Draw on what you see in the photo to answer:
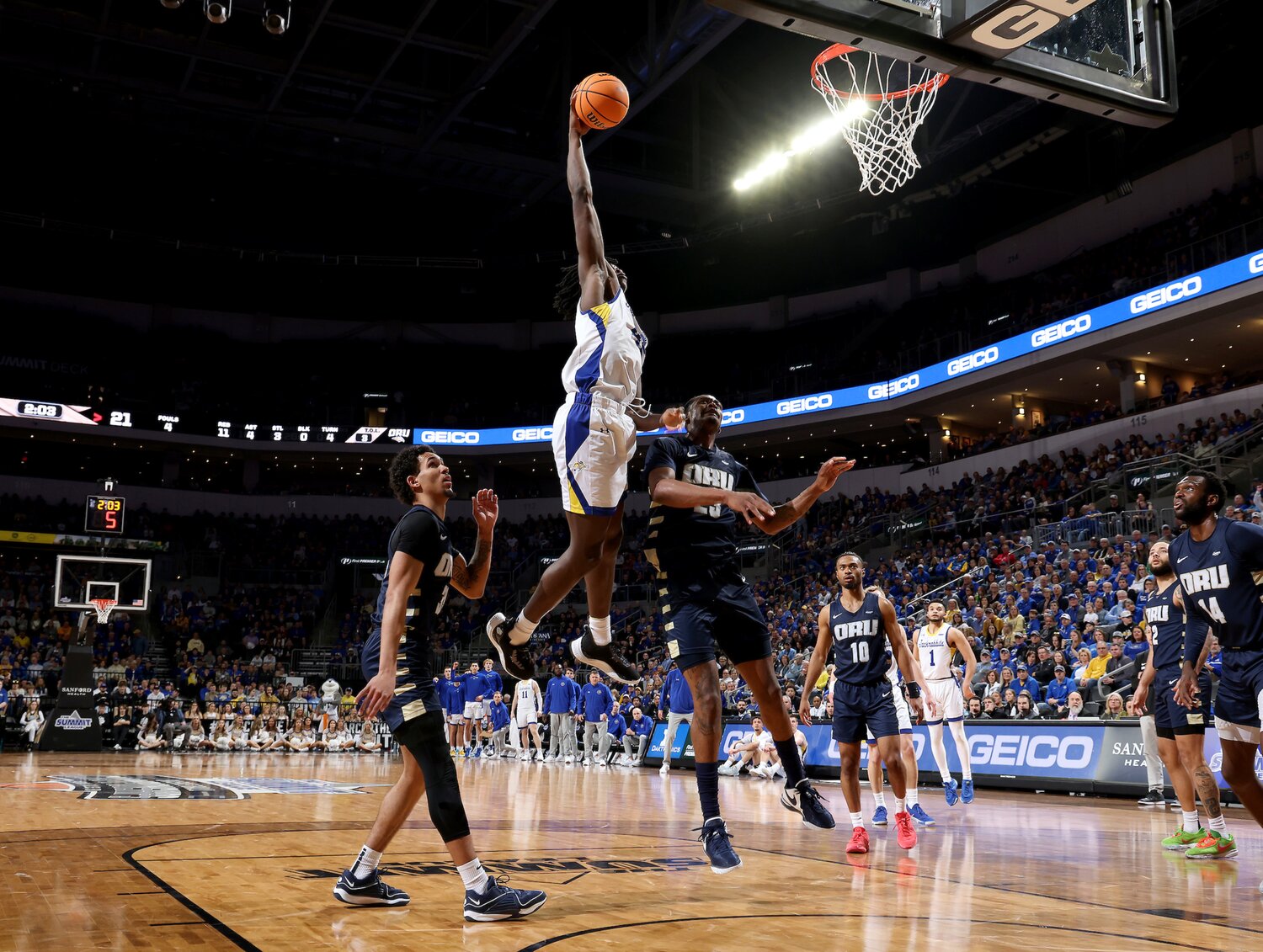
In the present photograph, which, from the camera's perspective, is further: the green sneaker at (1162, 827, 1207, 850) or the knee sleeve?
the green sneaker at (1162, 827, 1207, 850)

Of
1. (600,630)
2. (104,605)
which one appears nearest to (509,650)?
(600,630)

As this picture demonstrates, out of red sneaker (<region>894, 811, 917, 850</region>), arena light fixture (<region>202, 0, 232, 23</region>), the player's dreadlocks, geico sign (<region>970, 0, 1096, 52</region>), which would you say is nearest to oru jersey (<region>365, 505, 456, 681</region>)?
the player's dreadlocks

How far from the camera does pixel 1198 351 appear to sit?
86.9ft

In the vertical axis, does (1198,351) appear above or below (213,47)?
below

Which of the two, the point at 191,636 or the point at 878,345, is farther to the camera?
the point at 878,345

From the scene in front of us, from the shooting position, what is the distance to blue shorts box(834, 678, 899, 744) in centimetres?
816

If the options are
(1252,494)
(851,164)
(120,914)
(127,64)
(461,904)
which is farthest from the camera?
(851,164)

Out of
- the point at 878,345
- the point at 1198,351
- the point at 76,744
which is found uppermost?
the point at 878,345

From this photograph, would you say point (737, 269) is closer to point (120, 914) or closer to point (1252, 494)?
point (1252, 494)

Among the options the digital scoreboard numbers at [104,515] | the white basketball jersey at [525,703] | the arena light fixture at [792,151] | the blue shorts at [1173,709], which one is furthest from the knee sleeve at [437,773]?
the arena light fixture at [792,151]

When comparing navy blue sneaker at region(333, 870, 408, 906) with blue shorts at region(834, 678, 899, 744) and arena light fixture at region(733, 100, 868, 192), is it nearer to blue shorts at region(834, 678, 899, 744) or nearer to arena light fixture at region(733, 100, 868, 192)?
blue shorts at region(834, 678, 899, 744)

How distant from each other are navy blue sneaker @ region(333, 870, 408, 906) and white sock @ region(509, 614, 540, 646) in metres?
1.57

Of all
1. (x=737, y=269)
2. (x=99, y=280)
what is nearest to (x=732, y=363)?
(x=737, y=269)

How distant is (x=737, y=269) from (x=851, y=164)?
9119 millimetres
